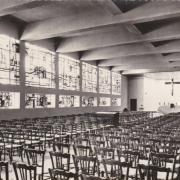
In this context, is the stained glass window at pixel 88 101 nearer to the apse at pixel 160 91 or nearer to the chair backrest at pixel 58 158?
the apse at pixel 160 91

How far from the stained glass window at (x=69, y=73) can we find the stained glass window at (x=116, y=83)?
28.6ft

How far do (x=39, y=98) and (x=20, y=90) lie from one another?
234cm

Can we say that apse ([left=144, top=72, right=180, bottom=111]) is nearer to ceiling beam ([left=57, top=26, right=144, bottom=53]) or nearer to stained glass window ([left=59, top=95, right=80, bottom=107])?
stained glass window ([left=59, top=95, right=80, bottom=107])

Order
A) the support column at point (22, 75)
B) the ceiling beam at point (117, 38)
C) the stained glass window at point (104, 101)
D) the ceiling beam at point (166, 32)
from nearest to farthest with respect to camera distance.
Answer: the ceiling beam at point (166, 32) → the ceiling beam at point (117, 38) → the support column at point (22, 75) → the stained glass window at point (104, 101)

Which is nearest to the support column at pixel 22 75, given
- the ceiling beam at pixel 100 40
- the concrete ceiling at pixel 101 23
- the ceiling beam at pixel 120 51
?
the concrete ceiling at pixel 101 23

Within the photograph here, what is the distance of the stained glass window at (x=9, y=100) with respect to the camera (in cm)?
1704

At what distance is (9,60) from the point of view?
17484 mm

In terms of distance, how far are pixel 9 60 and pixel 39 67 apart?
118 inches

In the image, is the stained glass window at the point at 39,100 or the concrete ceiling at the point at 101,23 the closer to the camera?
the concrete ceiling at the point at 101,23

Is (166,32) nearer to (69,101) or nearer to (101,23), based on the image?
(101,23)

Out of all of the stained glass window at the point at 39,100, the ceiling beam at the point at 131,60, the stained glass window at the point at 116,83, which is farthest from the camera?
the stained glass window at the point at 116,83

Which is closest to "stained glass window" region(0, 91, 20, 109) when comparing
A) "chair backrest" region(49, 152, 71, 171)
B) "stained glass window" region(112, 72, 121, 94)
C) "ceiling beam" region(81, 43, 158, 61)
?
"ceiling beam" region(81, 43, 158, 61)

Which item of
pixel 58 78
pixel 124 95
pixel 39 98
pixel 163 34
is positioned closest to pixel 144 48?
pixel 163 34

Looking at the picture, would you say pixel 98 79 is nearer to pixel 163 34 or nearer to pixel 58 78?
pixel 58 78
